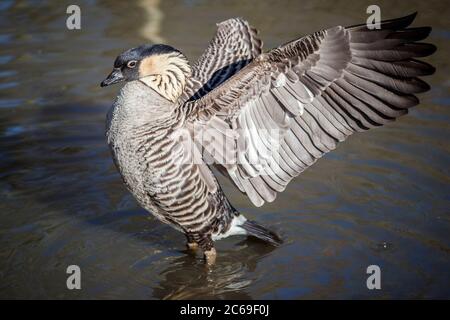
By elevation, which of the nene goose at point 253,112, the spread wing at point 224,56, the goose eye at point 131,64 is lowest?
the nene goose at point 253,112

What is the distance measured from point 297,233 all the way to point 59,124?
3.52m

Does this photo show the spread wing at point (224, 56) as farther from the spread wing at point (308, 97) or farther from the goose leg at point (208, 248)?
the goose leg at point (208, 248)

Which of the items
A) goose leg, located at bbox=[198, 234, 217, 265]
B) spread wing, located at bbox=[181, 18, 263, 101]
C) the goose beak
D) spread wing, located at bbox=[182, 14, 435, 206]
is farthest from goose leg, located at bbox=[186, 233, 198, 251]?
the goose beak

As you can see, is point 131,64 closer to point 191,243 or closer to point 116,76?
point 116,76

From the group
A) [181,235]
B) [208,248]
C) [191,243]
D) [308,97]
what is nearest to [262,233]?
[208,248]

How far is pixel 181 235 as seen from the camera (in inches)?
276

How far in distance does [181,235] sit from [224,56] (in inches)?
70.2

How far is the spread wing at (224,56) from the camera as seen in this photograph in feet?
22.7

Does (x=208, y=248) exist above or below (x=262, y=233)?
below

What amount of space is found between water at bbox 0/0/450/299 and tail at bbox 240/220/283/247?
93mm

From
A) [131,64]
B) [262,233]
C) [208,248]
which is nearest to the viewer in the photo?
[131,64]

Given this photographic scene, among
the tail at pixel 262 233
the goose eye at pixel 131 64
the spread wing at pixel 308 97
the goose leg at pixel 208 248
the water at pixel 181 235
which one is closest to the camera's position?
the spread wing at pixel 308 97

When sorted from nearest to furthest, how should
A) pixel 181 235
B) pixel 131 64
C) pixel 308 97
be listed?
1. pixel 308 97
2. pixel 131 64
3. pixel 181 235

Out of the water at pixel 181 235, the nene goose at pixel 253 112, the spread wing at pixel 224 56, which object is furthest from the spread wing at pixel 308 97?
the spread wing at pixel 224 56
